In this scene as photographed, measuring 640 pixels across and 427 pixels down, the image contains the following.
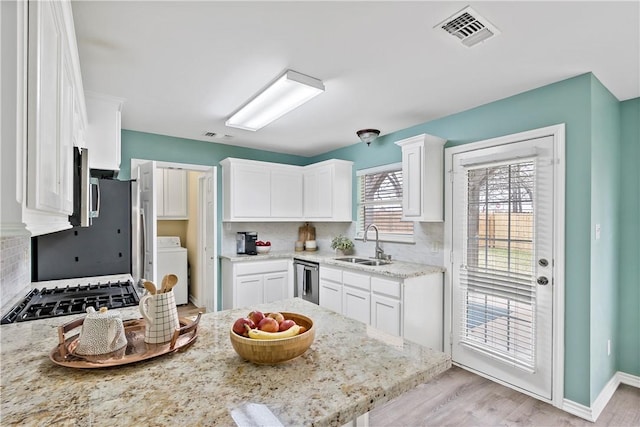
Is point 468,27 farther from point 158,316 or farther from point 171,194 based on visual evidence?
point 171,194

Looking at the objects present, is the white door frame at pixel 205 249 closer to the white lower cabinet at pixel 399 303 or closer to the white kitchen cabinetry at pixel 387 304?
the white lower cabinet at pixel 399 303

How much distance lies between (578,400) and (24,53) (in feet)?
11.2

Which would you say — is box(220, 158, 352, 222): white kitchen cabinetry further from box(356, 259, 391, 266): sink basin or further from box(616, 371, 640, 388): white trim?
box(616, 371, 640, 388): white trim

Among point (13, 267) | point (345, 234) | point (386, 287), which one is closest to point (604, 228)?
point (386, 287)

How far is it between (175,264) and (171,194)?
1.12m

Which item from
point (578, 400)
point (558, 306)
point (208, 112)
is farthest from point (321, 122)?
point (578, 400)

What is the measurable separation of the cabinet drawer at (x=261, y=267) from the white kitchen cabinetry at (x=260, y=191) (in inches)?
23.4

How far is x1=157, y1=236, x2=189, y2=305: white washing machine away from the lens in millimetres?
4930

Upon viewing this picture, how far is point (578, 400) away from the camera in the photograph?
232cm

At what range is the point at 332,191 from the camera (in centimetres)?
434

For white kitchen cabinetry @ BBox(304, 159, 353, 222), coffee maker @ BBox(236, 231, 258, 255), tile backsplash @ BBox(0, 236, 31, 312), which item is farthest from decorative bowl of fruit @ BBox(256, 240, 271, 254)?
tile backsplash @ BBox(0, 236, 31, 312)

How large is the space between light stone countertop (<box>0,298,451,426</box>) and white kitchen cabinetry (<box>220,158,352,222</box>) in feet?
9.78

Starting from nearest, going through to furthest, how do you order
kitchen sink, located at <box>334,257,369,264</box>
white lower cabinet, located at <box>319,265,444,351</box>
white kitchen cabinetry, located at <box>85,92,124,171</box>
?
white kitchen cabinetry, located at <box>85,92,124,171</box>, white lower cabinet, located at <box>319,265,444,351</box>, kitchen sink, located at <box>334,257,369,264</box>

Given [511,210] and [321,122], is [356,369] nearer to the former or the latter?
[511,210]
